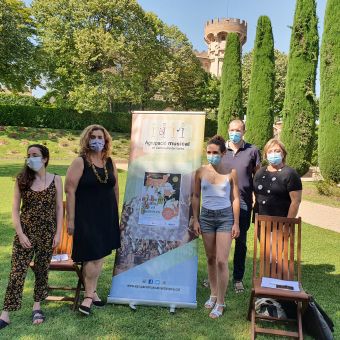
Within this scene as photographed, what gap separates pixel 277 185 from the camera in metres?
4.39

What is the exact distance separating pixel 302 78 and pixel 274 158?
38.1ft

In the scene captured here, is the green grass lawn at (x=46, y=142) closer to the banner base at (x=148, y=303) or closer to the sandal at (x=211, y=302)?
the banner base at (x=148, y=303)

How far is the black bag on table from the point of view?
348 centimetres

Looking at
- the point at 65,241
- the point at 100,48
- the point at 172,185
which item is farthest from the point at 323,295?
the point at 100,48

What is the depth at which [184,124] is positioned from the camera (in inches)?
181

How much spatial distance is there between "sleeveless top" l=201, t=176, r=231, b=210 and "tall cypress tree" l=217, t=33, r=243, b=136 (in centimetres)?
1905

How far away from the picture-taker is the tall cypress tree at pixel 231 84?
22.9 meters

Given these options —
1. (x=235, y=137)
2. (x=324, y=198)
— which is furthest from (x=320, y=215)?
(x=235, y=137)

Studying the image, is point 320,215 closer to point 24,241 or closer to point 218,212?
point 218,212

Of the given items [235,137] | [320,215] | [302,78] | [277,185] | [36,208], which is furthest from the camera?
[302,78]

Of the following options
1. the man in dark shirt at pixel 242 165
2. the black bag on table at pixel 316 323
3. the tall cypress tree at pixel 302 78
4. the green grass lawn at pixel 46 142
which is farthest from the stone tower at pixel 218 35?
the black bag on table at pixel 316 323

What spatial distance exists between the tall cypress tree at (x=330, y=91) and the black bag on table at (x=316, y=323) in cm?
1032

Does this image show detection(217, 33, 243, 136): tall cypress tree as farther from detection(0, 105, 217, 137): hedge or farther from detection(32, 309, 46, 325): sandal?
detection(32, 309, 46, 325): sandal

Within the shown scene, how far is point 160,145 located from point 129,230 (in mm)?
1068
